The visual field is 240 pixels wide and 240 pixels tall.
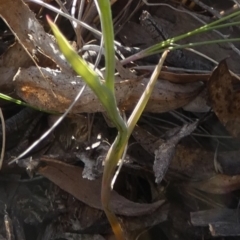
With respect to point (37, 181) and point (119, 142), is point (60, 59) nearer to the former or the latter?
point (37, 181)

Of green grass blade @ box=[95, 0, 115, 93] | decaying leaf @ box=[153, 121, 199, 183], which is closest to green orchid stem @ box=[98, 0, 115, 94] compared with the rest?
green grass blade @ box=[95, 0, 115, 93]

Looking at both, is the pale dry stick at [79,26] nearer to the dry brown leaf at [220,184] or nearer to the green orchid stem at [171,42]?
the green orchid stem at [171,42]

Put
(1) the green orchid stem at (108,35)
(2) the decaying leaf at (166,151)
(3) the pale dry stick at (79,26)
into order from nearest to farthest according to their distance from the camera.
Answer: (1) the green orchid stem at (108,35) < (2) the decaying leaf at (166,151) < (3) the pale dry stick at (79,26)

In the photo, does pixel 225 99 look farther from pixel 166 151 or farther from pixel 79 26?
pixel 79 26

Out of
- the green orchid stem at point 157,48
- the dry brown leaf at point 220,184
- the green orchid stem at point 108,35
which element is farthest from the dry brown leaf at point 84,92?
the green orchid stem at point 108,35

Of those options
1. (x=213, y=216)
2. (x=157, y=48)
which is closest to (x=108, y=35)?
(x=157, y=48)

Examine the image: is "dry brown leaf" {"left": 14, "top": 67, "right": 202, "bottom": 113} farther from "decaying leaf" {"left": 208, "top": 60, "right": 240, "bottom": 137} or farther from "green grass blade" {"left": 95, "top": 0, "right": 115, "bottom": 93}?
"green grass blade" {"left": 95, "top": 0, "right": 115, "bottom": 93}

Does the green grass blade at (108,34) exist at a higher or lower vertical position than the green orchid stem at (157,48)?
higher
